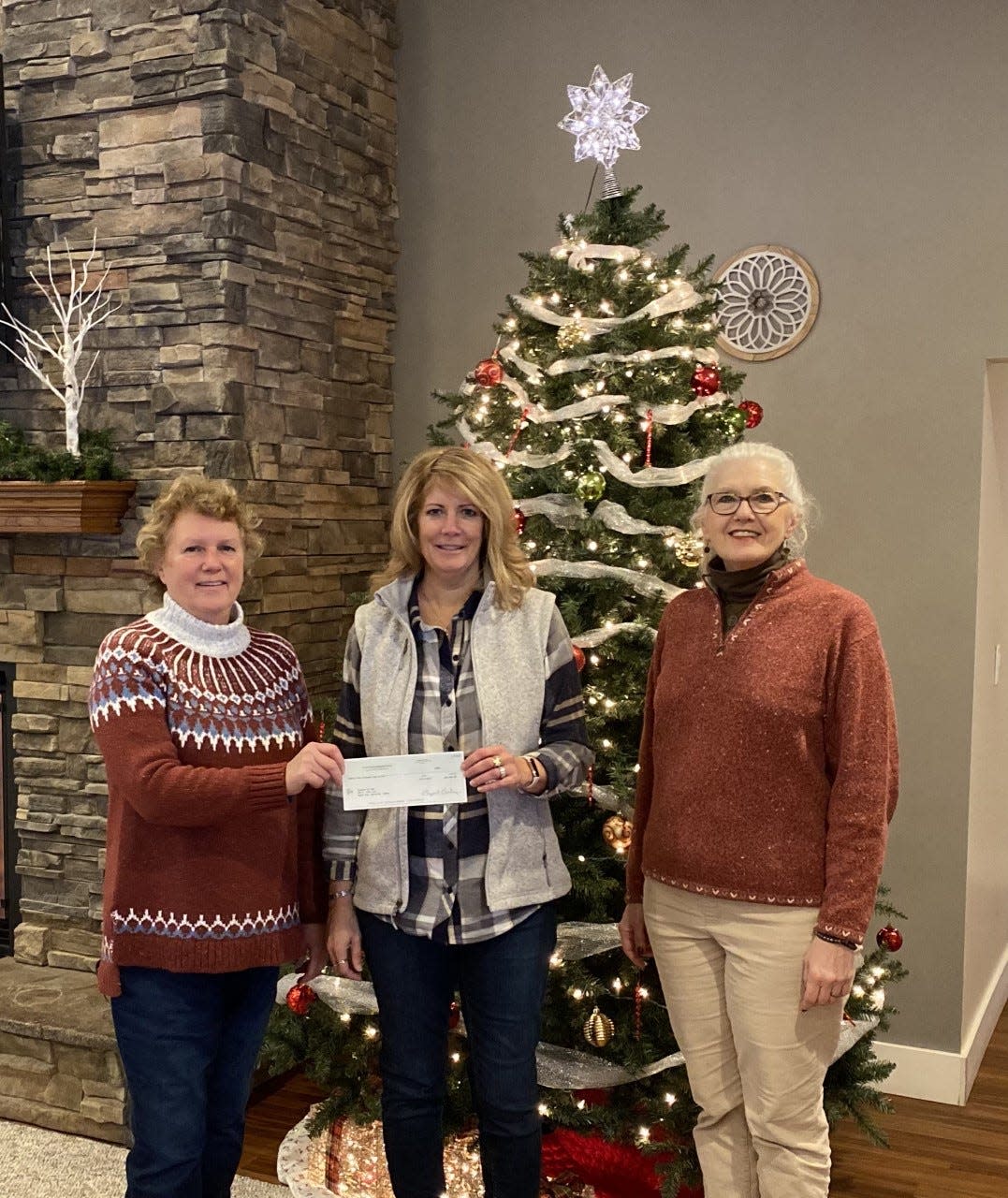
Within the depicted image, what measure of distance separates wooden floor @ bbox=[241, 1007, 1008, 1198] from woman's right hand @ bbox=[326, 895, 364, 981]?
3.61ft

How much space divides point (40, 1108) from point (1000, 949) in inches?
113

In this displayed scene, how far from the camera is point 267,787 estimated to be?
188 cm

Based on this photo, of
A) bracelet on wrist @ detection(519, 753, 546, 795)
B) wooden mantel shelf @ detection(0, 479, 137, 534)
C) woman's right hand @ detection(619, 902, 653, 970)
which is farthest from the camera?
wooden mantel shelf @ detection(0, 479, 137, 534)

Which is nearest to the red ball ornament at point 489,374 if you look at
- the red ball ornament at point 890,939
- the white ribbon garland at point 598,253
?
the white ribbon garland at point 598,253

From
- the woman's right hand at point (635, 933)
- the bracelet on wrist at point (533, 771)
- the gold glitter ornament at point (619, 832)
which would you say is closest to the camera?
the bracelet on wrist at point (533, 771)

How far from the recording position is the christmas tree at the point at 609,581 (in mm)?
2494

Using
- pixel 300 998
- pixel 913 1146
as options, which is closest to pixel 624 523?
pixel 300 998

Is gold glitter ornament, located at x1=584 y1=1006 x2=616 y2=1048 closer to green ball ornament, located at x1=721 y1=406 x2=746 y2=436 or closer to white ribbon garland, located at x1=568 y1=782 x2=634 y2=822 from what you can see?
white ribbon garland, located at x1=568 y1=782 x2=634 y2=822

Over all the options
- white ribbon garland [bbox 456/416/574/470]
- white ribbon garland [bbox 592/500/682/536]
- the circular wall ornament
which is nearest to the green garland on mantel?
white ribbon garland [bbox 456/416/574/470]

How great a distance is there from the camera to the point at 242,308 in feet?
10.1

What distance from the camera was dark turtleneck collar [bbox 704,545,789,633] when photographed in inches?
77.2

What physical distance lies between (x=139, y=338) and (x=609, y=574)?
140cm

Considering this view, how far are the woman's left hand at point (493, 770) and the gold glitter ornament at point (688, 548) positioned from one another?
0.78 metres

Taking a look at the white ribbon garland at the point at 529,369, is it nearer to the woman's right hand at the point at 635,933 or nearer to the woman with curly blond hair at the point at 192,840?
the woman with curly blond hair at the point at 192,840
